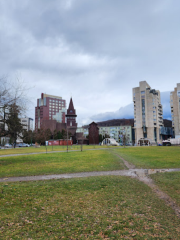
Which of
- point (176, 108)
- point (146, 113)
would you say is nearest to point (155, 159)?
point (146, 113)

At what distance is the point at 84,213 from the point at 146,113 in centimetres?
9976

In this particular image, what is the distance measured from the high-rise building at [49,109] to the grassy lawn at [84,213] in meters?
159

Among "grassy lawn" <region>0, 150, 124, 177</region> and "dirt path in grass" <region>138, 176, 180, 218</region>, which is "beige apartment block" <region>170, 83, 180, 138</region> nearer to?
"grassy lawn" <region>0, 150, 124, 177</region>

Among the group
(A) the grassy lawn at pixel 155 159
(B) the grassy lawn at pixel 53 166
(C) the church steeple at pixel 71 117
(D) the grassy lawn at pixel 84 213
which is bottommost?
(A) the grassy lawn at pixel 155 159

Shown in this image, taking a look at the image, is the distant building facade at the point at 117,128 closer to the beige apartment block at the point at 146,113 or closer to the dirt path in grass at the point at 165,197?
the beige apartment block at the point at 146,113

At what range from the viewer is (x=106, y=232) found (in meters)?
4.47

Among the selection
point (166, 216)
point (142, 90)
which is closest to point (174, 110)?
point (142, 90)

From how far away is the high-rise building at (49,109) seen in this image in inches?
6496

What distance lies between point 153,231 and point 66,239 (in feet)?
6.67

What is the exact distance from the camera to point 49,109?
16700 centimetres

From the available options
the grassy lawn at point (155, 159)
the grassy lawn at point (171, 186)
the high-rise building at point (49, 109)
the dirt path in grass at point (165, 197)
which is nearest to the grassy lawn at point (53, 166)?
the grassy lawn at point (155, 159)

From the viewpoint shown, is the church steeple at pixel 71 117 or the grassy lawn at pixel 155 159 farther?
the church steeple at pixel 71 117

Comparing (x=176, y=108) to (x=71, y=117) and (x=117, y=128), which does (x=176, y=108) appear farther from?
(x=71, y=117)

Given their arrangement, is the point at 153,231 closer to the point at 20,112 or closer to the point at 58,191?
the point at 58,191
